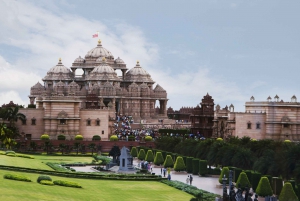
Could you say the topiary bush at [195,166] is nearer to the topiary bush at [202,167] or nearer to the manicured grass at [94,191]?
the topiary bush at [202,167]

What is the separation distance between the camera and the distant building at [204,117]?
391 ft

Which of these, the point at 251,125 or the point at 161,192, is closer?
the point at 161,192

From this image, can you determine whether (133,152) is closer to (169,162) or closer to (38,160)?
(38,160)

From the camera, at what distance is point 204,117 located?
119938mm

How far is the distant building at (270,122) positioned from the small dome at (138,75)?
131ft

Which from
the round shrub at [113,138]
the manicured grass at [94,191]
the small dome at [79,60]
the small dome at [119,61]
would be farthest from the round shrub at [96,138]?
the manicured grass at [94,191]

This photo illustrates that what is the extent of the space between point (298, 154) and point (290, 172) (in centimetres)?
163

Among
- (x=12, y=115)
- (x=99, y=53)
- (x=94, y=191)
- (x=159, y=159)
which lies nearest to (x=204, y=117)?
(x=12, y=115)

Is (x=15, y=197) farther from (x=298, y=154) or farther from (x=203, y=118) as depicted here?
(x=203, y=118)

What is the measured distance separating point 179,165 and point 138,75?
69.6 metres

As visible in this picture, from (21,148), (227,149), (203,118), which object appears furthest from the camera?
(203,118)

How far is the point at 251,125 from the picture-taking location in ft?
351

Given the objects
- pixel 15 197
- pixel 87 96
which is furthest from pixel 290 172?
pixel 87 96

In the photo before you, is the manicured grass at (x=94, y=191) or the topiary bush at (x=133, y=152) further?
the topiary bush at (x=133, y=152)
